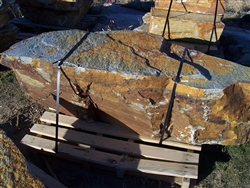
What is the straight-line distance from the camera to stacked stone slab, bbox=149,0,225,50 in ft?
12.7

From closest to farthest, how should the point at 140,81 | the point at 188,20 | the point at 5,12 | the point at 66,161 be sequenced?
the point at 140,81, the point at 66,161, the point at 188,20, the point at 5,12

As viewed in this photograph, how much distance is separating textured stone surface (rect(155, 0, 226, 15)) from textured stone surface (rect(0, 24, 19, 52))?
6.83ft

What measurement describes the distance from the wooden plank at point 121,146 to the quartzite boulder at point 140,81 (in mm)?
145

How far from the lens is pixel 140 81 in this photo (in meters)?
2.49

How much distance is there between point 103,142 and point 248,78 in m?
1.40

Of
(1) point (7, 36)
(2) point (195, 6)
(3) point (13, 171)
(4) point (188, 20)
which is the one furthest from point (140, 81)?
(1) point (7, 36)

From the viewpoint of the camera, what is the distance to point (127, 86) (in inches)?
101

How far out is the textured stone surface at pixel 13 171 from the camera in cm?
145

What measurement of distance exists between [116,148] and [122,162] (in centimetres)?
17

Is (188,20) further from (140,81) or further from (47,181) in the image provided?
(47,181)

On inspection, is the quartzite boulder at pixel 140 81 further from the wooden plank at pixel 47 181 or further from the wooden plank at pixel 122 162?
the wooden plank at pixel 47 181

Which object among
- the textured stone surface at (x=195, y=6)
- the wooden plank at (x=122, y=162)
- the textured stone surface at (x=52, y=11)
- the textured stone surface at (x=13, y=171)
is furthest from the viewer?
the textured stone surface at (x=52, y=11)

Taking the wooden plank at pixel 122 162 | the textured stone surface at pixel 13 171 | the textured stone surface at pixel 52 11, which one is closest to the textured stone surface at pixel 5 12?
the textured stone surface at pixel 52 11

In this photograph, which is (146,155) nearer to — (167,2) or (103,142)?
(103,142)
